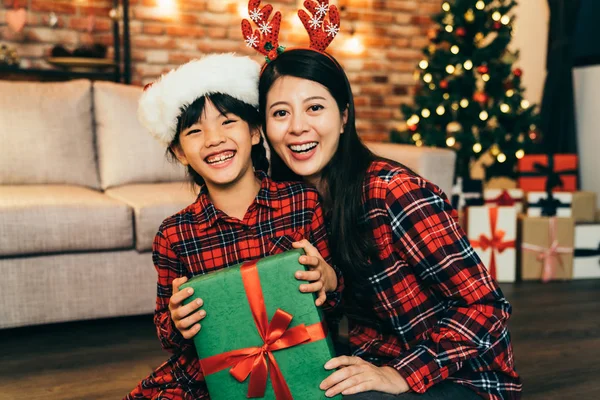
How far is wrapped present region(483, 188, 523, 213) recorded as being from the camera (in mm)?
3271

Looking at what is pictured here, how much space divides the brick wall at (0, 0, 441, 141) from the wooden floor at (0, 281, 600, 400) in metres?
2.11

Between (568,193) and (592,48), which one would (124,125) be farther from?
(592,48)

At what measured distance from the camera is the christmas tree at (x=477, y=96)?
11.8ft

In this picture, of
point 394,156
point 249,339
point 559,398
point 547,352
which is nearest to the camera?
point 249,339

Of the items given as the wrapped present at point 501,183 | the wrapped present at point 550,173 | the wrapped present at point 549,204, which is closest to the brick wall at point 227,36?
the wrapped present at point 501,183

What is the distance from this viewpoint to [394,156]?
2.71 meters

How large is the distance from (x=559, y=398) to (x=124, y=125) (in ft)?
7.17

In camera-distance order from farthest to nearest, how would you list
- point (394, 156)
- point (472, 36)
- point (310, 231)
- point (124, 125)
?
point (472, 36)
point (124, 125)
point (394, 156)
point (310, 231)

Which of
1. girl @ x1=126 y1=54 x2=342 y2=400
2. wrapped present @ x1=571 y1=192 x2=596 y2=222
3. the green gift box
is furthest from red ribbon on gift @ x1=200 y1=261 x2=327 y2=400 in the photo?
wrapped present @ x1=571 y1=192 x2=596 y2=222

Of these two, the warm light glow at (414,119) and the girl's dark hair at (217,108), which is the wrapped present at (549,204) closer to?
the warm light glow at (414,119)

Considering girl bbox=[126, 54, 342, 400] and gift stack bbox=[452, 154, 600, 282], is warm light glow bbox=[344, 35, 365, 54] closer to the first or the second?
gift stack bbox=[452, 154, 600, 282]

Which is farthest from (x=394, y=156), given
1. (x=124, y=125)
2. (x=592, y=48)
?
(x=592, y=48)

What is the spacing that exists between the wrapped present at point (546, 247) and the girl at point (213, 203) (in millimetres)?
2096

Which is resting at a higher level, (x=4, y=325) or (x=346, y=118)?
(x=346, y=118)
